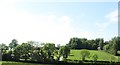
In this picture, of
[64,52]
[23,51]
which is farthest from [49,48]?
[23,51]

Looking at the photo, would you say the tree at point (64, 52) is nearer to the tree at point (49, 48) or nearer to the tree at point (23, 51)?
the tree at point (49, 48)

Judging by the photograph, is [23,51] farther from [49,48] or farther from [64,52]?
[64,52]

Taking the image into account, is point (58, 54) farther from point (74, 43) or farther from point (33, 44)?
point (74, 43)

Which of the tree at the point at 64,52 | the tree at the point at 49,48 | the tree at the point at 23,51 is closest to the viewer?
the tree at the point at 23,51

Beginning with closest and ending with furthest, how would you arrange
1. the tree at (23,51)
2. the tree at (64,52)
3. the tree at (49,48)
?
1. the tree at (23,51)
2. the tree at (49,48)
3. the tree at (64,52)

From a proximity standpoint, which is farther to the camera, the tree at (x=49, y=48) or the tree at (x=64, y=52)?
the tree at (x=64, y=52)

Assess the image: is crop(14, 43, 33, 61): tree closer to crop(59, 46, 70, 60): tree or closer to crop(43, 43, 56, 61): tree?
crop(43, 43, 56, 61): tree

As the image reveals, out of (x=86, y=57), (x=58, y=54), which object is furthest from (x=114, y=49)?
(x=58, y=54)

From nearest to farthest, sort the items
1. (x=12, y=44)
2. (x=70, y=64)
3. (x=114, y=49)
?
(x=70, y=64) < (x=114, y=49) < (x=12, y=44)

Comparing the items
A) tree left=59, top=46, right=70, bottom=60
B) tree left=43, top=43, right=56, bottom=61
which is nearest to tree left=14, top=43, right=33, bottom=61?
tree left=43, top=43, right=56, bottom=61

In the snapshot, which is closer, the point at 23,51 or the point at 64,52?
the point at 23,51

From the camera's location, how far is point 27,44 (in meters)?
39.9

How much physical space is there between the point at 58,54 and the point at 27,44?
18.0 ft

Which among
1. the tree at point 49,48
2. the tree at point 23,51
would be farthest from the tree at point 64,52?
the tree at point 23,51
